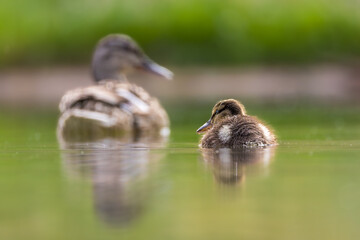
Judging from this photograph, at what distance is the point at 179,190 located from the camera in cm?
494

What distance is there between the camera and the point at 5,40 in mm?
19156

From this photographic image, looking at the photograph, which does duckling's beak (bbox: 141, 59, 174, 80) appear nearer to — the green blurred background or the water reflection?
the water reflection

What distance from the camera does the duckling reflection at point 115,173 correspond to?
4.39m

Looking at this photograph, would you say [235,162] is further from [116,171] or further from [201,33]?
[201,33]

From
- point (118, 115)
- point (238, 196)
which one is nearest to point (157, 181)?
point (238, 196)

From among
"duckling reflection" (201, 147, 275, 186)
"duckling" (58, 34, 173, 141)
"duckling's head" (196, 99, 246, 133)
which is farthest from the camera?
"duckling" (58, 34, 173, 141)

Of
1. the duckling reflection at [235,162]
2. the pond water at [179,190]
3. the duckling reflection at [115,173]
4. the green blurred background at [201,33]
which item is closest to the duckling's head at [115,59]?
the duckling reflection at [115,173]

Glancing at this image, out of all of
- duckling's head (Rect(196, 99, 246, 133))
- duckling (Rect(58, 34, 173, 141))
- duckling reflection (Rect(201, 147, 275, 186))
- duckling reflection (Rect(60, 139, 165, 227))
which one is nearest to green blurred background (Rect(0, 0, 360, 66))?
duckling (Rect(58, 34, 173, 141))

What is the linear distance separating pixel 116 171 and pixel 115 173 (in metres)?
0.11

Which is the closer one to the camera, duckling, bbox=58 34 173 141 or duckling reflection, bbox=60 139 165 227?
duckling reflection, bbox=60 139 165 227

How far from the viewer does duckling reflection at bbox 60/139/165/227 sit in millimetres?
4391

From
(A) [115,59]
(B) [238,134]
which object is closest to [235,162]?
(B) [238,134]

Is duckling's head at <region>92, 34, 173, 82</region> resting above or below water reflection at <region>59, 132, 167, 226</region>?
above

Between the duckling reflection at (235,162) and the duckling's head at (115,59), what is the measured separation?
4.92 metres
